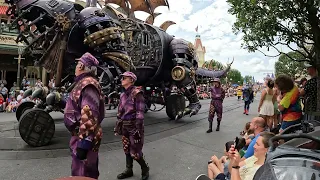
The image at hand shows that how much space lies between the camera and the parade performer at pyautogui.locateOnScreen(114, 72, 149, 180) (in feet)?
13.7

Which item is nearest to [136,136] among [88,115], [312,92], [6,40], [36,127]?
[88,115]

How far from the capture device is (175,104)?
378 inches

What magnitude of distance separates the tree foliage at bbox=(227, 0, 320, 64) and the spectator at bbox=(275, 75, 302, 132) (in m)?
1.20

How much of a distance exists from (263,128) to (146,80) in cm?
607

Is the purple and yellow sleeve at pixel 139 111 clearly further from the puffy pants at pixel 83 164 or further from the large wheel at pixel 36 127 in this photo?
the large wheel at pixel 36 127

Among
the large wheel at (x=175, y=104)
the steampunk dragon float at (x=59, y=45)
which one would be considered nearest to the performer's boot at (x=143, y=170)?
the steampunk dragon float at (x=59, y=45)

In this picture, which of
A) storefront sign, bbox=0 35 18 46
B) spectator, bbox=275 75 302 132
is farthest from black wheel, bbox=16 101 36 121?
storefront sign, bbox=0 35 18 46

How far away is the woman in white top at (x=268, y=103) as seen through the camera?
727cm

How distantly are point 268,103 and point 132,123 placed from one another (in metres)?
4.52

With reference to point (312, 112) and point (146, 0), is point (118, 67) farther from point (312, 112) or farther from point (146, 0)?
point (146, 0)

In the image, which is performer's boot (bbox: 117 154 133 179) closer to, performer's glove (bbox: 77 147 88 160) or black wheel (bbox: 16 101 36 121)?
performer's glove (bbox: 77 147 88 160)

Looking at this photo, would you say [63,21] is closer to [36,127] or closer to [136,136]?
[36,127]

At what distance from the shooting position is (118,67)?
666 cm

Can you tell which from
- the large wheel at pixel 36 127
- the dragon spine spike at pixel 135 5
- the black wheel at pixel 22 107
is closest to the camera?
the large wheel at pixel 36 127
